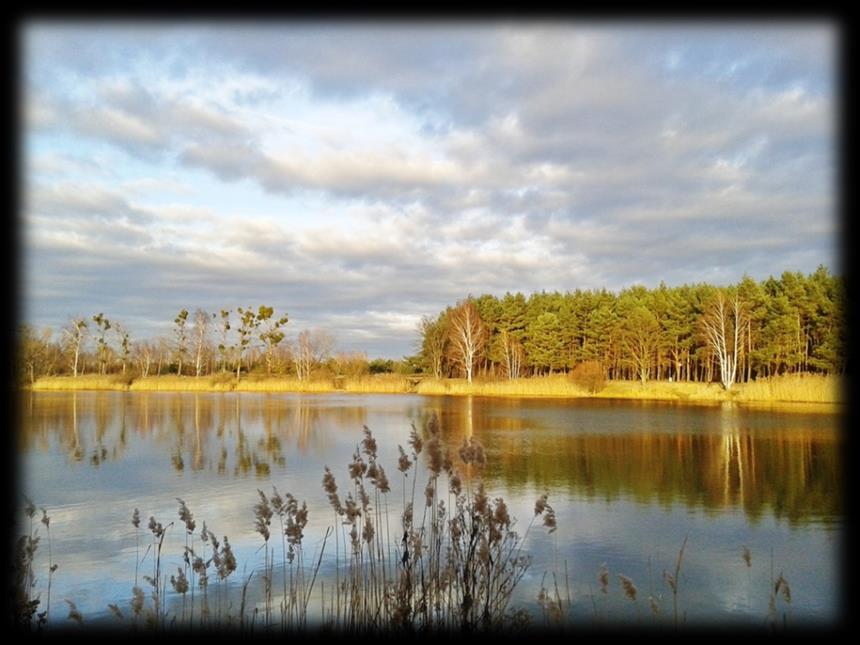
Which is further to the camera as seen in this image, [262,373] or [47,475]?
[262,373]

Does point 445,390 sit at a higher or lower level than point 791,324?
lower

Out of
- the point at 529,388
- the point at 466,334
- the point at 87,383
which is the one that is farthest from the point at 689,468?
the point at 87,383

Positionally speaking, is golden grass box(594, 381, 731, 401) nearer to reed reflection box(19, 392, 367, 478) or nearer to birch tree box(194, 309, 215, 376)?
reed reflection box(19, 392, 367, 478)

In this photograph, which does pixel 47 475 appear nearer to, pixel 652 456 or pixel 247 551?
pixel 247 551

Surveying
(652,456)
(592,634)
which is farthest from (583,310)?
(592,634)

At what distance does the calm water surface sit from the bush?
16836mm

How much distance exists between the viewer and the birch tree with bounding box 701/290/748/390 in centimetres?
3725

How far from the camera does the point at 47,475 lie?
10898mm

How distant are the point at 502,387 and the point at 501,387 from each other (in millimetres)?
70

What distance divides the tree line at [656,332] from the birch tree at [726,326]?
0.07 meters

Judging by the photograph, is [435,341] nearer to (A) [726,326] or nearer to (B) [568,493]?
(A) [726,326]

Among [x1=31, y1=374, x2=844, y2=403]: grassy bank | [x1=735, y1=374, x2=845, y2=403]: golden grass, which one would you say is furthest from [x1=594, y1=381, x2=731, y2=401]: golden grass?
[x1=735, y1=374, x2=845, y2=403]: golden grass

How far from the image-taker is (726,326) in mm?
39219

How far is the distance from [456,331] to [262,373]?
17064 mm
